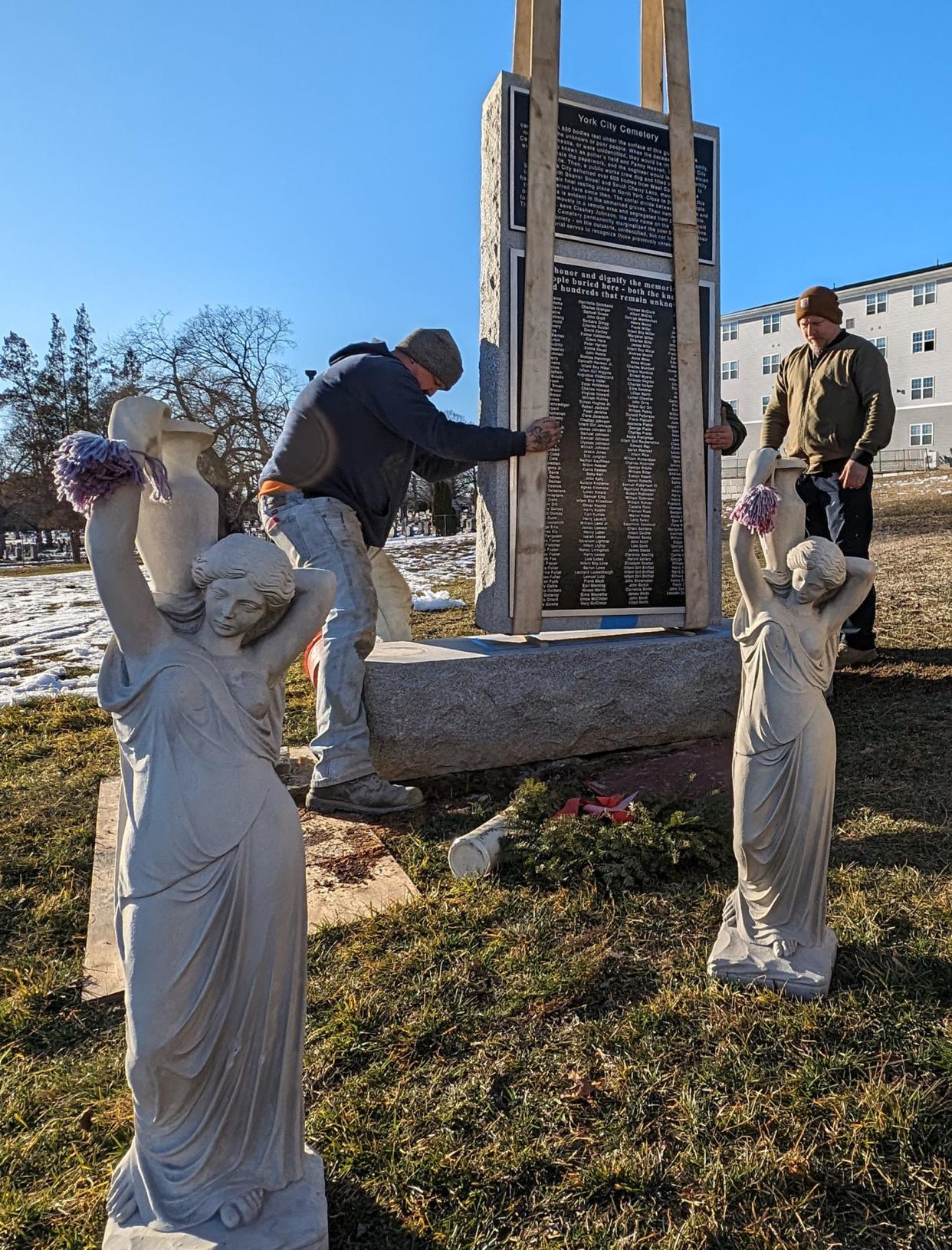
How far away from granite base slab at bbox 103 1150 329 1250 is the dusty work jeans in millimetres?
2385

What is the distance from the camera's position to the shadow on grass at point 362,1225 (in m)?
1.63

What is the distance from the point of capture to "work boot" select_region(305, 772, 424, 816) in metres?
3.92

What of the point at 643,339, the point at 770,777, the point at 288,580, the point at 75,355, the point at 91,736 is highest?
the point at 75,355

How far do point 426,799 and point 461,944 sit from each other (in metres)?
1.51

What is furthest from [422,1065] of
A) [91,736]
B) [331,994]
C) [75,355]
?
[75,355]

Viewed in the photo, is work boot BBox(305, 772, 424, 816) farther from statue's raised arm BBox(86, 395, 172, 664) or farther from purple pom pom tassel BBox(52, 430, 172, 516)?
purple pom pom tassel BBox(52, 430, 172, 516)

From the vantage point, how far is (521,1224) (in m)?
1.68

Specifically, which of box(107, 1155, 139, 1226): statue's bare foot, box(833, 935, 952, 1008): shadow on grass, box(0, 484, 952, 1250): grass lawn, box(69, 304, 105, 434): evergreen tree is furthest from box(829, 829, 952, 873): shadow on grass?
box(69, 304, 105, 434): evergreen tree

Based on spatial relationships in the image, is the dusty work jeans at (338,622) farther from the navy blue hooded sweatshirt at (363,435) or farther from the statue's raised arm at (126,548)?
the statue's raised arm at (126,548)

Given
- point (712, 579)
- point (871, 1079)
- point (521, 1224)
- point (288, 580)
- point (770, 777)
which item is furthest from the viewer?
point (712, 579)

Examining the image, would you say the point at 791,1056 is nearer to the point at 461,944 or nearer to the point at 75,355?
the point at 461,944

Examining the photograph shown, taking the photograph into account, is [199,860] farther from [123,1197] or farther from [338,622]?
[338,622]

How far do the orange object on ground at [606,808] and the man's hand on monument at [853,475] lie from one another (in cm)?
323

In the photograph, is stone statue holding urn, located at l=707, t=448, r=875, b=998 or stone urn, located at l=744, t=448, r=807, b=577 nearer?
stone statue holding urn, located at l=707, t=448, r=875, b=998
